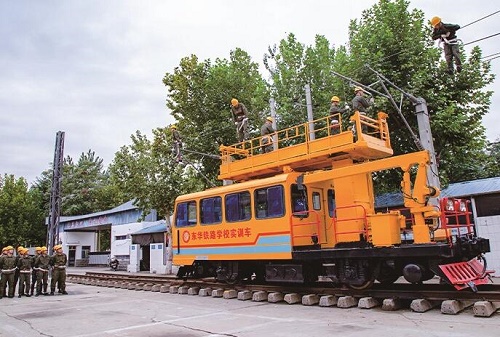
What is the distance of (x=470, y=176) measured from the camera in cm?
2589

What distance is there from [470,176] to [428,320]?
21408 millimetres

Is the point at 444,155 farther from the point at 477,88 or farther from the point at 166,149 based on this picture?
the point at 166,149

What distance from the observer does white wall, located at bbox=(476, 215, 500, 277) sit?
1497 cm

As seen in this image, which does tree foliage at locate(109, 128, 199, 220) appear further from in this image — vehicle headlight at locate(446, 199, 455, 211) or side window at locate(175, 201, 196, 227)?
vehicle headlight at locate(446, 199, 455, 211)

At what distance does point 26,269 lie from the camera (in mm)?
14914

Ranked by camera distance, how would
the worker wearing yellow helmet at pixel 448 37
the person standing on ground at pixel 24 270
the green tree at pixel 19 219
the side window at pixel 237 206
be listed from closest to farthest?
the worker wearing yellow helmet at pixel 448 37 → the side window at pixel 237 206 → the person standing on ground at pixel 24 270 → the green tree at pixel 19 219

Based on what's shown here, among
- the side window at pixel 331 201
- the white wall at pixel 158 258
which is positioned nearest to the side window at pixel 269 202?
the side window at pixel 331 201

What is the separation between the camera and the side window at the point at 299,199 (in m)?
10.9

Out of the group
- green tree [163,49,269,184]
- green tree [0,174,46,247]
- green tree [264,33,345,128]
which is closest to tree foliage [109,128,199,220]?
green tree [163,49,269,184]

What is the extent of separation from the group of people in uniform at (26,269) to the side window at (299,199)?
9082mm

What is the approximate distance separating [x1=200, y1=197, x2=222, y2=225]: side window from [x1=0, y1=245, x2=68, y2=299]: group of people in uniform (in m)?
5.67

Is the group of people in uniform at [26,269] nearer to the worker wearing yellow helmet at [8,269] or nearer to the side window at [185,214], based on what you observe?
the worker wearing yellow helmet at [8,269]

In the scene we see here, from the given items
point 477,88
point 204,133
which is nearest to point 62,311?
point 204,133

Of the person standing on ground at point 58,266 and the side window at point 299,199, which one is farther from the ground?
the side window at point 299,199
